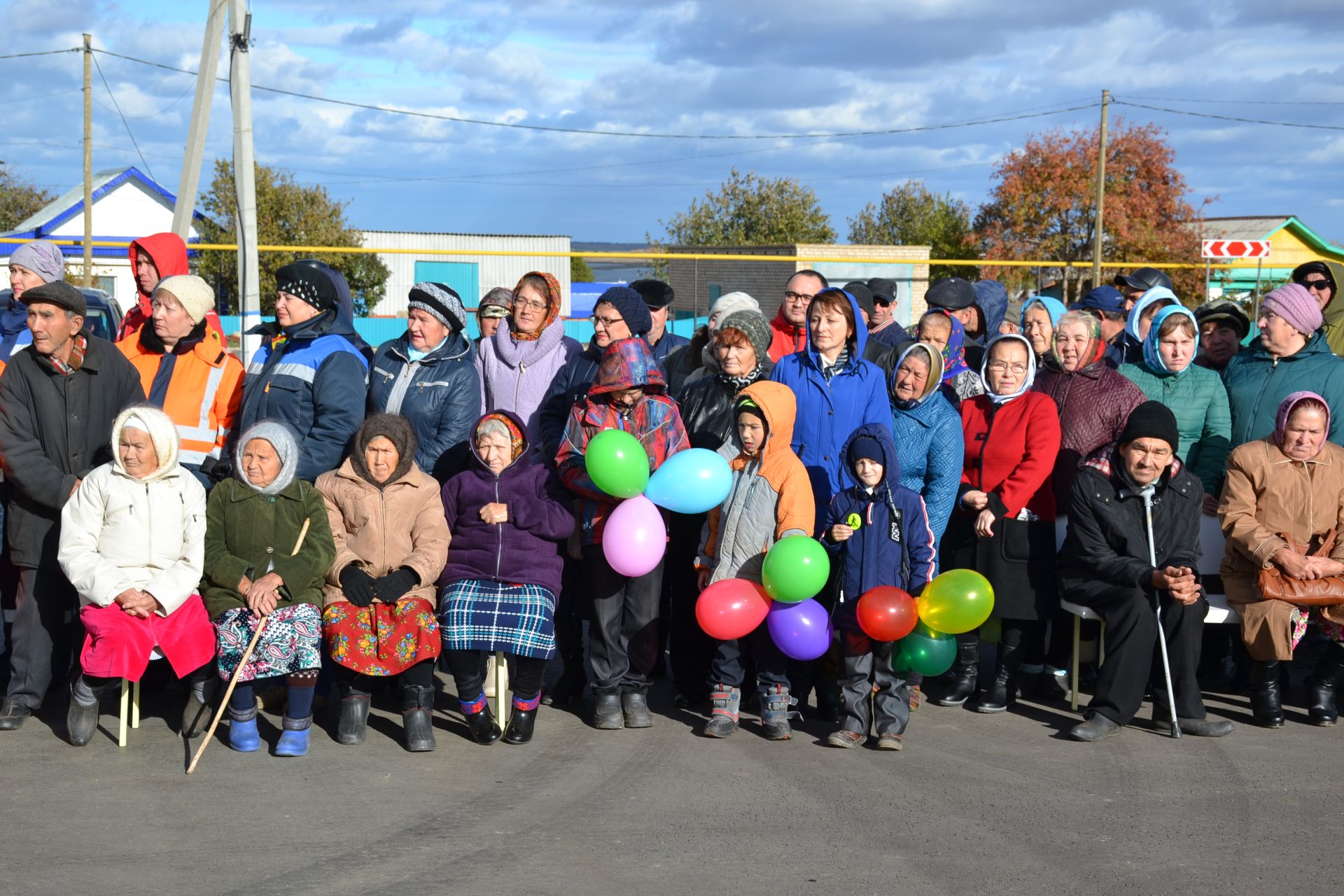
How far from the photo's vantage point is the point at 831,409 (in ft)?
20.2

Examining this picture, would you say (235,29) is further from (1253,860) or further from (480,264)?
(480,264)

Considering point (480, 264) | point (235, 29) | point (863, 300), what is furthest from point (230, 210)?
point (863, 300)

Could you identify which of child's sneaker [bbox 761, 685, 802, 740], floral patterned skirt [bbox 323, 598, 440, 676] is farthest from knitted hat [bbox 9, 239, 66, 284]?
child's sneaker [bbox 761, 685, 802, 740]

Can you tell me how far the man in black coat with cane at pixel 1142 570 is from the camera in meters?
5.96

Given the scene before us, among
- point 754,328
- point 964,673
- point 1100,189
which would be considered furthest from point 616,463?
point 1100,189

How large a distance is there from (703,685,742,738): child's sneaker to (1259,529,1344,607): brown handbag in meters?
2.63

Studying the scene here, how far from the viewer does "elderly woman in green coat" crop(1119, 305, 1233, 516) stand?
660 centimetres

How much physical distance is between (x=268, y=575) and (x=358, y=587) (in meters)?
0.41

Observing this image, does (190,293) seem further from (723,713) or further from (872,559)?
(872,559)

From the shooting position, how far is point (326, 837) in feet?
15.0

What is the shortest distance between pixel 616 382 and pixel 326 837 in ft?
7.95

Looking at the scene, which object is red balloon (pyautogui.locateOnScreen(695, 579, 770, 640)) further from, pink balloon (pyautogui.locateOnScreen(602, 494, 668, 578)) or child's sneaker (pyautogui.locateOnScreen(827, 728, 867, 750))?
child's sneaker (pyautogui.locateOnScreen(827, 728, 867, 750))

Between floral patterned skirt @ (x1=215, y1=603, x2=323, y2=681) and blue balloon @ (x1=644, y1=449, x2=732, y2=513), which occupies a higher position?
blue balloon @ (x1=644, y1=449, x2=732, y2=513)

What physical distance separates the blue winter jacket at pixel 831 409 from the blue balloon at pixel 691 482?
52 cm
